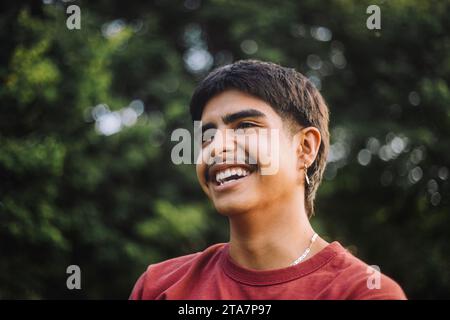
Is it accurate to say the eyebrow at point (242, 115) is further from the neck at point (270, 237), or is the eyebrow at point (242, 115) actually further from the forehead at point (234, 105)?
the neck at point (270, 237)

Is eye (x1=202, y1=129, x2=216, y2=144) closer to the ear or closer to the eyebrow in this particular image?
the eyebrow

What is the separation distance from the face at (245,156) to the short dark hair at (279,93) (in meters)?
0.05

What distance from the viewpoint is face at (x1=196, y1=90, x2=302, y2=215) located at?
207cm

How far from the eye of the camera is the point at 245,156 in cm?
211

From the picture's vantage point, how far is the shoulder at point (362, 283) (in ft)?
5.83

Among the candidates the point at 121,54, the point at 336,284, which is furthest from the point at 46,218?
the point at 336,284

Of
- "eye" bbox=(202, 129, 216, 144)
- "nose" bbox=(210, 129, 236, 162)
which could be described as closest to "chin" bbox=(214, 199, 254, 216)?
"nose" bbox=(210, 129, 236, 162)

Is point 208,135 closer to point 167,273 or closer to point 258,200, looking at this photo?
point 258,200

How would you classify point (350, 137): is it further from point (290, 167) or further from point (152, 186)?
point (290, 167)

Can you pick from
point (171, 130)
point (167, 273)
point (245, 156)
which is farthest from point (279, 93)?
point (171, 130)

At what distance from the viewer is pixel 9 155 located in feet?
18.9

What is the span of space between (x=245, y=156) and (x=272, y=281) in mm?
525

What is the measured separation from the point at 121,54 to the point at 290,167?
23.7ft

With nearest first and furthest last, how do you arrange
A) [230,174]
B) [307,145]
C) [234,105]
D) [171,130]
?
1. [230,174]
2. [234,105]
3. [307,145]
4. [171,130]
